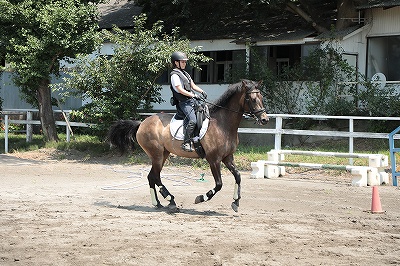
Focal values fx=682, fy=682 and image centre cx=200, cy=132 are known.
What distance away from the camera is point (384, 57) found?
27.3 metres

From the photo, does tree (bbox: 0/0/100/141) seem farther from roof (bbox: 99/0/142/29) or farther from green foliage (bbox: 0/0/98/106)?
roof (bbox: 99/0/142/29)

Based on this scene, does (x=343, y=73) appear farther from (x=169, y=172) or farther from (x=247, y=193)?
(x=247, y=193)

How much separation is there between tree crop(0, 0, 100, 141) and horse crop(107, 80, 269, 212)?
11.1m

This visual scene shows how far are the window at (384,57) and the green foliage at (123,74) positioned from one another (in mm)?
7851

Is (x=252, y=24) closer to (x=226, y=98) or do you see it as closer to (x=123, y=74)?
(x=123, y=74)

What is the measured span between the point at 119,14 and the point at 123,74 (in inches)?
604

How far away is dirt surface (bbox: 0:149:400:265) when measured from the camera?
28.0 feet

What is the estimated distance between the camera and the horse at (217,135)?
1227cm

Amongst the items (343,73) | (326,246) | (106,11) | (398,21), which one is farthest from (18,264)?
(106,11)

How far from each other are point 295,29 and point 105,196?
16648 mm

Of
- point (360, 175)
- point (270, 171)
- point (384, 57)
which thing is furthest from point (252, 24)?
point (360, 175)

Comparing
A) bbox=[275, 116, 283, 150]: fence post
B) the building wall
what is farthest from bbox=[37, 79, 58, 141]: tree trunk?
the building wall

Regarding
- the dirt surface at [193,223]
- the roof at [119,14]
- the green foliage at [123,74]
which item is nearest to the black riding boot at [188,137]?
the dirt surface at [193,223]

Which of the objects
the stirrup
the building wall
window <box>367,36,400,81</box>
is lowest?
the stirrup
